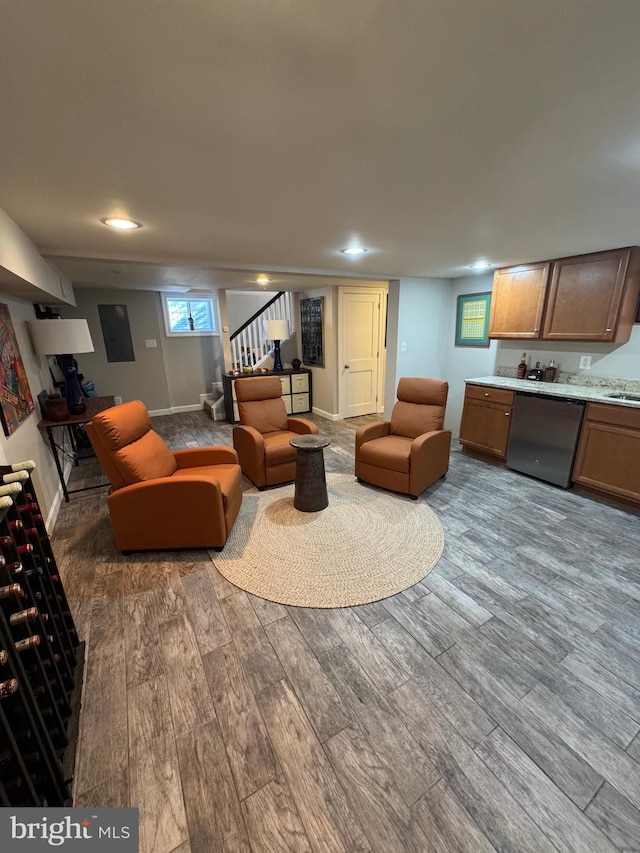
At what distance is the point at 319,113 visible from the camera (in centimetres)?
106

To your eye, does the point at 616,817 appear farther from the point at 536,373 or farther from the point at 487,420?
the point at 536,373

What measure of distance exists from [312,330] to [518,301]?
10.5 ft

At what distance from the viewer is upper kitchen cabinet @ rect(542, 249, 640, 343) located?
9.66 ft

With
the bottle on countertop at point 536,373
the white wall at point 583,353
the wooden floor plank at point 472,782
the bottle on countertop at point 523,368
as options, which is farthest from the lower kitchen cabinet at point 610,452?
the wooden floor plank at point 472,782

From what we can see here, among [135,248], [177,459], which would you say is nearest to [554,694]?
[177,459]

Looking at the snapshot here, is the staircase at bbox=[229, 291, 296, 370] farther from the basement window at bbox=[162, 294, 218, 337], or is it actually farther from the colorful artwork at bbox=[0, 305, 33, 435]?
the colorful artwork at bbox=[0, 305, 33, 435]

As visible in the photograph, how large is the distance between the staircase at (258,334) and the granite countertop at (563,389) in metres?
3.87

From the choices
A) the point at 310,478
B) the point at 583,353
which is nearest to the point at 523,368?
the point at 583,353

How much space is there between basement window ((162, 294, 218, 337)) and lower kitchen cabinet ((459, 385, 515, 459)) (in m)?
4.84

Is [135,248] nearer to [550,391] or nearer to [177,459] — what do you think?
[177,459]

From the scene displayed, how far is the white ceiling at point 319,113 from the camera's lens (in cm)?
74

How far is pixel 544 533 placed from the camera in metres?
2.58

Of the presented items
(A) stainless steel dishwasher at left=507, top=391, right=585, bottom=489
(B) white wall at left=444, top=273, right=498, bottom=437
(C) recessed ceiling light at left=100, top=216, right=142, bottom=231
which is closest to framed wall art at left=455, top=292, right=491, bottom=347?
(B) white wall at left=444, top=273, right=498, bottom=437

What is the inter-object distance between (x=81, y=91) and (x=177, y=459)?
2.24m
